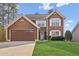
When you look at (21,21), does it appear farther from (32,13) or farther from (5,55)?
(5,55)

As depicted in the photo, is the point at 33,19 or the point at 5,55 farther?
the point at 33,19

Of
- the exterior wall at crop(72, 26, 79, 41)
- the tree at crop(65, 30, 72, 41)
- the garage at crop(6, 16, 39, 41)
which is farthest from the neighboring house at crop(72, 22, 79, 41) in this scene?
the garage at crop(6, 16, 39, 41)

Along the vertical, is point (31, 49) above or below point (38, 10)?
below

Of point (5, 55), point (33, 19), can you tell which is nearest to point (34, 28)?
point (33, 19)

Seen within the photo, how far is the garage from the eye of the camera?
1736cm

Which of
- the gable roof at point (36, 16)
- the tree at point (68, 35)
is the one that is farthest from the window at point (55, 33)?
the gable roof at point (36, 16)

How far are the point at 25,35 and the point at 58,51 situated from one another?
170 cm

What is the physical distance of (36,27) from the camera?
17453 millimetres

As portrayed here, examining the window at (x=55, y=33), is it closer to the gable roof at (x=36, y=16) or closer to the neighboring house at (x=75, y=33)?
the neighboring house at (x=75, y=33)

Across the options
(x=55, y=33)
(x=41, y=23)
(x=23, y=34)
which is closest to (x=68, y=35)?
(x=55, y=33)

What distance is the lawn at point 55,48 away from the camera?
54.2 ft

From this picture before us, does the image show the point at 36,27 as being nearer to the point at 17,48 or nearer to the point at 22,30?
the point at 22,30

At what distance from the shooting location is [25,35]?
1767 cm

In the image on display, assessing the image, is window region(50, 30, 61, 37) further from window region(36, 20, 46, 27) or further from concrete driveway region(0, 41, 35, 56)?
concrete driveway region(0, 41, 35, 56)
